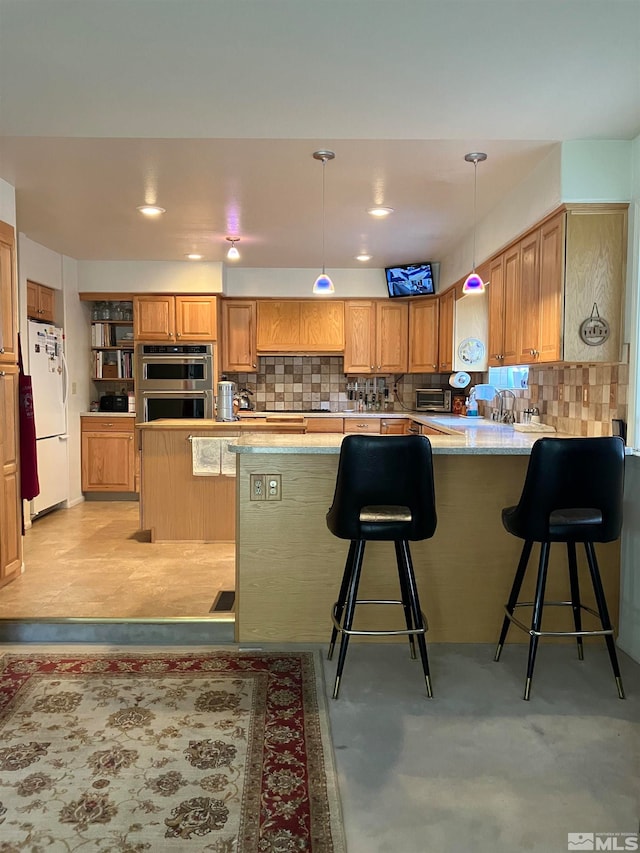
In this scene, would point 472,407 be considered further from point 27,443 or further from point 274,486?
point 27,443

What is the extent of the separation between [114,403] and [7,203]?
9.63 ft

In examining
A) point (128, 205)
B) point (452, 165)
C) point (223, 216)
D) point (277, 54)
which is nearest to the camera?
point (277, 54)

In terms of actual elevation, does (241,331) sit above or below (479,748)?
above

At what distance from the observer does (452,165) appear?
3371 mm

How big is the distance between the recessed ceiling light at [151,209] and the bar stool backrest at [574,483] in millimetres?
3090

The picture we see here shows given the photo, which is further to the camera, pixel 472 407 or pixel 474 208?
pixel 472 407

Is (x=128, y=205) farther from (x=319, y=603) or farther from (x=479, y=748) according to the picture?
(x=479, y=748)

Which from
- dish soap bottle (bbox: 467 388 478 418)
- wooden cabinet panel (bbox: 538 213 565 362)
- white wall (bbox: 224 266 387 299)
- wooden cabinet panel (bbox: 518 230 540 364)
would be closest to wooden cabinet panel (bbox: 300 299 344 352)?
white wall (bbox: 224 266 387 299)

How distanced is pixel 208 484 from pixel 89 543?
102 cm

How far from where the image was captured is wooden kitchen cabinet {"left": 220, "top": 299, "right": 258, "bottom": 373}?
21.7 ft

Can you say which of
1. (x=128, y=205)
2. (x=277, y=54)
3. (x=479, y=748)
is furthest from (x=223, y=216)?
(x=479, y=748)

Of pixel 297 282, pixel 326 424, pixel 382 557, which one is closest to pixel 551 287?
pixel 382 557

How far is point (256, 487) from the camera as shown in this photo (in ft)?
9.79

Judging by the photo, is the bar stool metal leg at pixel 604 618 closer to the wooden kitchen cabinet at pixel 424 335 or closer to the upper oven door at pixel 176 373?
the wooden kitchen cabinet at pixel 424 335
